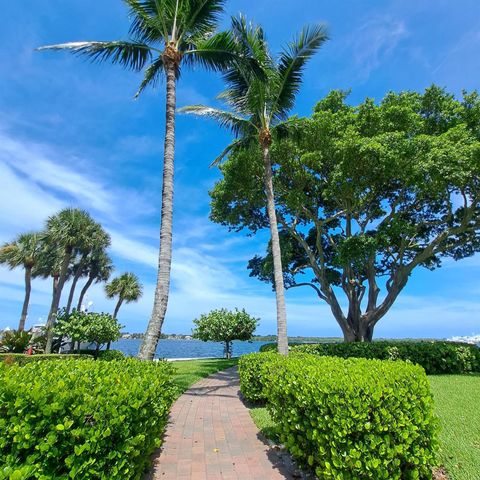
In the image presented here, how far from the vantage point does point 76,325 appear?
2273 centimetres

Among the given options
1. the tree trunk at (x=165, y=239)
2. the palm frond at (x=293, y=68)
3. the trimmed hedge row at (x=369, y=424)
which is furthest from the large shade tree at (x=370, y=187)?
the trimmed hedge row at (x=369, y=424)

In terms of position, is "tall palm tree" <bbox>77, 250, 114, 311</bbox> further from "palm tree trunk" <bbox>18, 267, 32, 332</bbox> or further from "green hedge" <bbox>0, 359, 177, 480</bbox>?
"green hedge" <bbox>0, 359, 177, 480</bbox>

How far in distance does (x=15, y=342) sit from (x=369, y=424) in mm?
26013

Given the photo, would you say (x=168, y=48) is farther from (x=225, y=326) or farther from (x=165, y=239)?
(x=225, y=326)

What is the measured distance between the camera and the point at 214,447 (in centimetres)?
564

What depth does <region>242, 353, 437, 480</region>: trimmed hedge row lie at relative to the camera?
3.56 meters

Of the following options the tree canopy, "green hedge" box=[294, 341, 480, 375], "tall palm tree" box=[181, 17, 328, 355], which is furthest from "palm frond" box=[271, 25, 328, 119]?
the tree canopy

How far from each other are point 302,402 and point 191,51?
10.0 m

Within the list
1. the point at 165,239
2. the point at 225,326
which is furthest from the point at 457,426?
the point at 225,326

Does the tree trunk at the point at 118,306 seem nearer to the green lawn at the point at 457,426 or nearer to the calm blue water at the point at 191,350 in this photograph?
the calm blue water at the point at 191,350

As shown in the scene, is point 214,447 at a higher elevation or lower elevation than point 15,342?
lower

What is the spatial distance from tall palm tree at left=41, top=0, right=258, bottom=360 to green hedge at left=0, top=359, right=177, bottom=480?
14.4 ft

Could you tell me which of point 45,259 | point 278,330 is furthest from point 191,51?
point 45,259

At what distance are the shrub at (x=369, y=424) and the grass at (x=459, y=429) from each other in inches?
29.7
